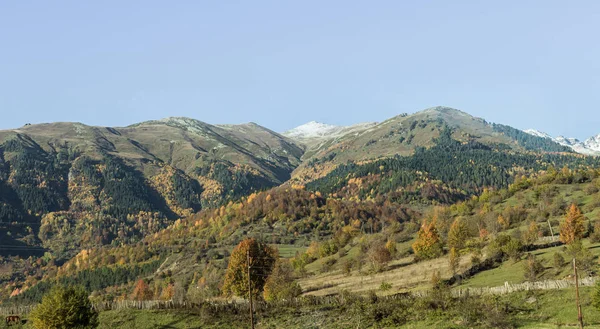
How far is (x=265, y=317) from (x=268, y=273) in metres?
63.8

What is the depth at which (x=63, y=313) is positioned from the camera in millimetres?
69625

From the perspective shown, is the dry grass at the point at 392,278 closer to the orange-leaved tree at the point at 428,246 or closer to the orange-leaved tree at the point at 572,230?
the orange-leaved tree at the point at 428,246

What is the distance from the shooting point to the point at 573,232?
130 m

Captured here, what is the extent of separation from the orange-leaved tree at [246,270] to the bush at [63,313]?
2136 inches

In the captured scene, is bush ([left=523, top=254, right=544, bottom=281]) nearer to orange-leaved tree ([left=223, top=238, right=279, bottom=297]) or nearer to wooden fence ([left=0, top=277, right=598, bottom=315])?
wooden fence ([left=0, top=277, right=598, bottom=315])

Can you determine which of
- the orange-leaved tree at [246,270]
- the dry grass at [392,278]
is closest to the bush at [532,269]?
the dry grass at [392,278]

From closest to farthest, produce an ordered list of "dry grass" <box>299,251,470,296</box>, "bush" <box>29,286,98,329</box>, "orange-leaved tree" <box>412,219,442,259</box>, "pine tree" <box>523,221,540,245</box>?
"bush" <box>29,286,98,329</box> < "dry grass" <box>299,251,470,296</box> < "pine tree" <box>523,221,540,245</box> < "orange-leaved tree" <box>412,219,442,259</box>

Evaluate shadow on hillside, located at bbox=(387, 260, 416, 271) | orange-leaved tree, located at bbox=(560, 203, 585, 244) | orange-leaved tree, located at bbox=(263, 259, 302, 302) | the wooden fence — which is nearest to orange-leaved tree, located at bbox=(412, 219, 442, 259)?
shadow on hillside, located at bbox=(387, 260, 416, 271)

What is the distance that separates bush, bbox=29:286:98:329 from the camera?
227ft

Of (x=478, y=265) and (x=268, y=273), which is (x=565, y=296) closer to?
(x=478, y=265)

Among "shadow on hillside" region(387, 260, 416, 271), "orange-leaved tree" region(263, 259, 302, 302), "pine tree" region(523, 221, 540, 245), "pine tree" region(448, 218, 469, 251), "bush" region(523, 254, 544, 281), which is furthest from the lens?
"pine tree" region(448, 218, 469, 251)

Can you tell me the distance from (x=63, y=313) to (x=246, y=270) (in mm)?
65984

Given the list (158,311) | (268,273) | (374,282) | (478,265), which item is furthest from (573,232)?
(158,311)

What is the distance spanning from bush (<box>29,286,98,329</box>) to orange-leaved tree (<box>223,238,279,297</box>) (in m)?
54.2
